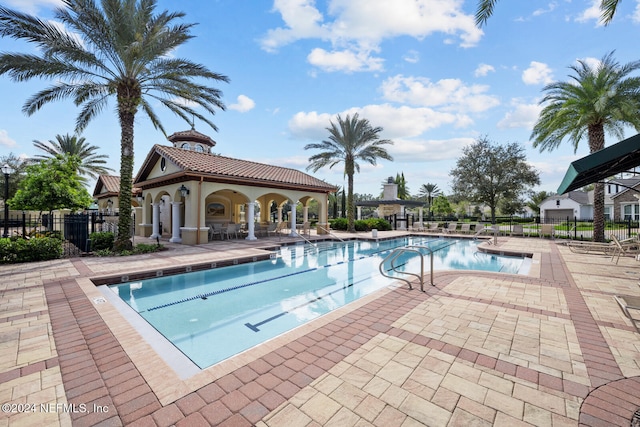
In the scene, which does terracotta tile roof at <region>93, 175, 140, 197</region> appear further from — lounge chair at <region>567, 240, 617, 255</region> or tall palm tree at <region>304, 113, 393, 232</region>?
lounge chair at <region>567, 240, 617, 255</region>

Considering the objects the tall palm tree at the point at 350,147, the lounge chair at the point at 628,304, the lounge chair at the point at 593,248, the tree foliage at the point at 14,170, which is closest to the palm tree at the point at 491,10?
the lounge chair at the point at 628,304

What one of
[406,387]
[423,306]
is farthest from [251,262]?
[406,387]

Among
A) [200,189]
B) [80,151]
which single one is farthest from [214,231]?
[80,151]

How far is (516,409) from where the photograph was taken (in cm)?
265

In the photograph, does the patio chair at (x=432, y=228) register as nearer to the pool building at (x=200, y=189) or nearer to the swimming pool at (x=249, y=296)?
the pool building at (x=200, y=189)

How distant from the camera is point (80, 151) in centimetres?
3089

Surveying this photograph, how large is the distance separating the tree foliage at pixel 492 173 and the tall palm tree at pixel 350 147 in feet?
32.0

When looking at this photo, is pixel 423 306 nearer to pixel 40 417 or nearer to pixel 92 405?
pixel 92 405

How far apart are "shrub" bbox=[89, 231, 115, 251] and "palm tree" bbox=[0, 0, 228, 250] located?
0.75 metres

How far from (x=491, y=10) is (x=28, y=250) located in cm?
1545

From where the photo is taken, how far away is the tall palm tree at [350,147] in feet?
76.7

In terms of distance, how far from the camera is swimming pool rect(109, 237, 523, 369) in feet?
17.4

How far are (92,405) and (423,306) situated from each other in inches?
198

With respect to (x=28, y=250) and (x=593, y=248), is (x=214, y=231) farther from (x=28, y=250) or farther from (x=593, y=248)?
(x=593, y=248)
